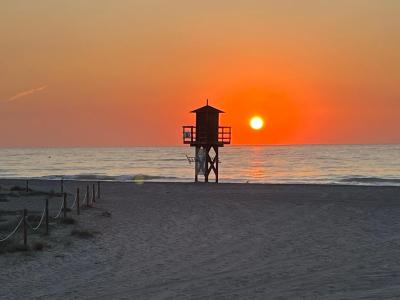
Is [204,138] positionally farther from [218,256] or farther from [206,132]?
[218,256]

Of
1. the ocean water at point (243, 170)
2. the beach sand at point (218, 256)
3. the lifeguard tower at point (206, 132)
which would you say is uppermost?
the lifeguard tower at point (206, 132)

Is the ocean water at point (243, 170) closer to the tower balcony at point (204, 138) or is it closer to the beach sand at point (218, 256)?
the tower balcony at point (204, 138)

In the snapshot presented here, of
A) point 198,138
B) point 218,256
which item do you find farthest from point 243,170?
point 218,256

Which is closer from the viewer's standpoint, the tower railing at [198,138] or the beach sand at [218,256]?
the beach sand at [218,256]

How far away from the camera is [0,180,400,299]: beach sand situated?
380 inches

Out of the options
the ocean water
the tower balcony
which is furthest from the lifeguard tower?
the ocean water

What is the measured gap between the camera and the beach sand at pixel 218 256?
380 inches

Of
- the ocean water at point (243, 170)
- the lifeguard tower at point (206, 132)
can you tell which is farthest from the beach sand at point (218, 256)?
the ocean water at point (243, 170)

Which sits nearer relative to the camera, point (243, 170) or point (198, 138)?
point (198, 138)

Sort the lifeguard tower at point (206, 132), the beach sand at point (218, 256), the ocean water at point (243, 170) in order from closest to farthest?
1. the beach sand at point (218, 256)
2. the lifeguard tower at point (206, 132)
3. the ocean water at point (243, 170)

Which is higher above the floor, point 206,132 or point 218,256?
point 206,132

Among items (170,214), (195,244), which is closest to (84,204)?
(170,214)

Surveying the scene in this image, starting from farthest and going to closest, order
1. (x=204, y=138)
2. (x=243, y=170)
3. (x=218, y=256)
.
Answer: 1. (x=243, y=170)
2. (x=204, y=138)
3. (x=218, y=256)

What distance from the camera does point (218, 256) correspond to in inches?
509
